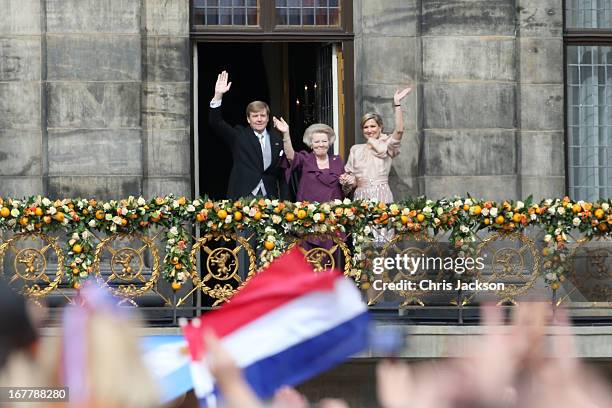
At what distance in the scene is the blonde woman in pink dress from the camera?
55.0 ft

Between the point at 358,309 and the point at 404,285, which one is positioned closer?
the point at 358,309

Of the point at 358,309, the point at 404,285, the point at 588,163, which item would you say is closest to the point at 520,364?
the point at 358,309

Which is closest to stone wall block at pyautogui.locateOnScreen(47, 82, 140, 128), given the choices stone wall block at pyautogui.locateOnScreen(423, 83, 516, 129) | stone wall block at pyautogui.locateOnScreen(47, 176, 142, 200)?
stone wall block at pyautogui.locateOnScreen(47, 176, 142, 200)

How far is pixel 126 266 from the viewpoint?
15.4 metres

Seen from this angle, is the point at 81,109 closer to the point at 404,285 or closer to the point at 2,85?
the point at 2,85

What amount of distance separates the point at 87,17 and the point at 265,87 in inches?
168

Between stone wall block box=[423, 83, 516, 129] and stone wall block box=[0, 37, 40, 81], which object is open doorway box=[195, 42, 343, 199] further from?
stone wall block box=[0, 37, 40, 81]

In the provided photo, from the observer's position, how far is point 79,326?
5.58 meters

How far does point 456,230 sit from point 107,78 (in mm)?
4413

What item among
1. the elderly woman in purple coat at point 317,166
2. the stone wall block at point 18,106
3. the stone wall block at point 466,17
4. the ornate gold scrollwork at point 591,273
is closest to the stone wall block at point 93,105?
the stone wall block at point 18,106

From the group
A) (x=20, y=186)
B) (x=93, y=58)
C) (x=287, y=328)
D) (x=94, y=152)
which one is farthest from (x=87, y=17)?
(x=287, y=328)

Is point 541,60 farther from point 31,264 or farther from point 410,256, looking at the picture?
point 31,264

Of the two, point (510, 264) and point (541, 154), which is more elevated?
point (541, 154)

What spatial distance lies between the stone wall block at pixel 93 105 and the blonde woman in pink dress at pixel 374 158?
2.52 metres
